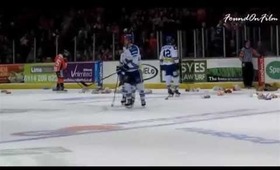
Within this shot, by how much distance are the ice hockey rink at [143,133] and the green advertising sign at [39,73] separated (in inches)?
277

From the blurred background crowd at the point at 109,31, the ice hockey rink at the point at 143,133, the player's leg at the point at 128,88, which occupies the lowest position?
the ice hockey rink at the point at 143,133

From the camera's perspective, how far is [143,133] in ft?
25.6

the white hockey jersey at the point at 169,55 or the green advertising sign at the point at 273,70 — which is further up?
the white hockey jersey at the point at 169,55

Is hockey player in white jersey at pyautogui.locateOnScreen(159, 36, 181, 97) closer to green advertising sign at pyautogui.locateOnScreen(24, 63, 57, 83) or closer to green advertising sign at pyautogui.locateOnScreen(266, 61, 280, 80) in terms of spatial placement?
green advertising sign at pyautogui.locateOnScreen(266, 61, 280, 80)

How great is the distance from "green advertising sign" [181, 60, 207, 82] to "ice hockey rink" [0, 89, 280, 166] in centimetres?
489

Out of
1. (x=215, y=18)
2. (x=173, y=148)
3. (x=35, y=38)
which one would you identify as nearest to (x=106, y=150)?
(x=173, y=148)

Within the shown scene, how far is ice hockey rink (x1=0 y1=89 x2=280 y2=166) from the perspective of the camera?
5.85m

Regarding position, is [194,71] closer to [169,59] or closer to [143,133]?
[169,59]

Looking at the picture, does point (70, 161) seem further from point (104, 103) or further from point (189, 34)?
point (189, 34)

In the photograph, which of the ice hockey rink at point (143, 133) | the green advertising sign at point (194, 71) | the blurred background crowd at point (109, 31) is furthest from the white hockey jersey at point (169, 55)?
the green advertising sign at point (194, 71)

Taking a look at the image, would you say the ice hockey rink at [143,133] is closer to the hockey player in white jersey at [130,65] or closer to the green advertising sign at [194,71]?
the hockey player in white jersey at [130,65]

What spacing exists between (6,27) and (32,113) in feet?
35.2

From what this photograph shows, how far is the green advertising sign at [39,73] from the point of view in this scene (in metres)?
20.0

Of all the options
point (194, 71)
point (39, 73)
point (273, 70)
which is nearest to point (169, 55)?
point (194, 71)
